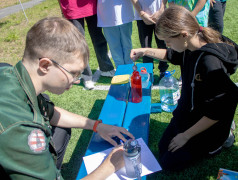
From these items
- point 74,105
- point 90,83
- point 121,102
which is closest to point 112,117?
point 121,102

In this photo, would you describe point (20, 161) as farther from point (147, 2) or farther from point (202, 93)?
point (147, 2)

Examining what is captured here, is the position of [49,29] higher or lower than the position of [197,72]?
higher

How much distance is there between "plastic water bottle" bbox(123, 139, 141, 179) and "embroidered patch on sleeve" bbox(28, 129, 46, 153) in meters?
0.53

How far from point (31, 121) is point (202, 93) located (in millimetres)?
1296

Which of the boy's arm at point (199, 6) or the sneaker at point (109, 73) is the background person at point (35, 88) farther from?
the sneaker at point (109, 73)

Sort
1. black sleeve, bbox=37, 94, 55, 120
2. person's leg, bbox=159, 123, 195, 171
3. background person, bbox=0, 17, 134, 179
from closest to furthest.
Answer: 1. background person, bbox=0, 17, 134, 179
2. black sleeve, bbox=37, 94, 55, 120
3. person's leg, bbox=159, 123, 195, 171

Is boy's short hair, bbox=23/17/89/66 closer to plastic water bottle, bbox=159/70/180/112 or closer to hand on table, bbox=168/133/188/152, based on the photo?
hand on table, bbox=168/133/188/152

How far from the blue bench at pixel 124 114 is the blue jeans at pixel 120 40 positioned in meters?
1.31

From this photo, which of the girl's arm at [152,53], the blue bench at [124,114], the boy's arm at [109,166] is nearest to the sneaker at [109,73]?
the blue bench at [124,114]

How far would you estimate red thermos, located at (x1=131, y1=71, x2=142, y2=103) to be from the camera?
2.28 meters

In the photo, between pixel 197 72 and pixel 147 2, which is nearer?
pixel 197 72

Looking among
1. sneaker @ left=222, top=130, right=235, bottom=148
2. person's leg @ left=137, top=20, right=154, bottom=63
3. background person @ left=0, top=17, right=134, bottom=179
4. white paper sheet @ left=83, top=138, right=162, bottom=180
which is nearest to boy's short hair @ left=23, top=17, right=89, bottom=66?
background person @ left=0, top=17, right=134, bottom=179

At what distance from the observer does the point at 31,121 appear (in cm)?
112

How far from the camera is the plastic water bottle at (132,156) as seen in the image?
135 centimetres
